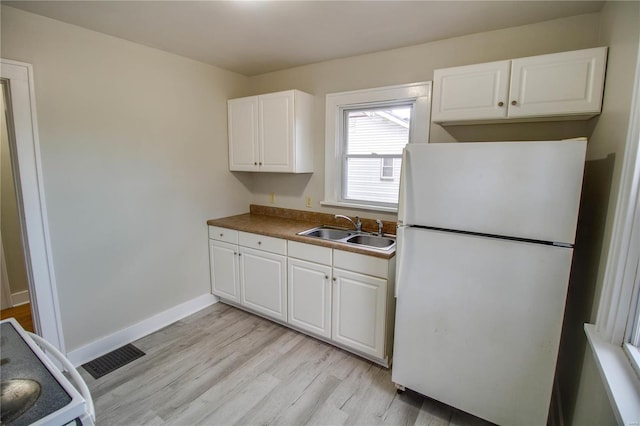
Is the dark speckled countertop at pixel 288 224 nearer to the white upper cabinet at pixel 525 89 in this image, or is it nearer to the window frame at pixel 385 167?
the window frame at pixel 385 167

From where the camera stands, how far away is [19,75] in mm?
1860

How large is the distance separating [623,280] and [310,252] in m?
1.76

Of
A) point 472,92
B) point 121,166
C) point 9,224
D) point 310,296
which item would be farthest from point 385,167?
point 9,224

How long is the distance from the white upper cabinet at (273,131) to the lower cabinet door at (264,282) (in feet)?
2.70

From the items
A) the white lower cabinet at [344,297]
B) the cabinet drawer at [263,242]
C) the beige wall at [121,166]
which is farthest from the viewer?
the cabinet drawer at [263,242]

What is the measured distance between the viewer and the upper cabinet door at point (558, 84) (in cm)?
161

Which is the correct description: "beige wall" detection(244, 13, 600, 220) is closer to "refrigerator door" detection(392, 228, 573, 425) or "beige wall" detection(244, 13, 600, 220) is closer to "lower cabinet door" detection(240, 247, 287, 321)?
"lower cabinet door" detection(240, 247, 287, 321)

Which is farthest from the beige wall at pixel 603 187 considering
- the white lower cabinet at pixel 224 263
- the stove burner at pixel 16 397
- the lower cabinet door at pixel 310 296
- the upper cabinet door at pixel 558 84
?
the white lower cabinet at pixel 224 263

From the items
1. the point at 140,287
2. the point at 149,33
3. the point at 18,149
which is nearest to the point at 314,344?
the point at 140,287

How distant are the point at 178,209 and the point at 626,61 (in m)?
3.06

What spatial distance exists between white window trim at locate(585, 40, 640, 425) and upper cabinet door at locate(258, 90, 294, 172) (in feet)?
7.21

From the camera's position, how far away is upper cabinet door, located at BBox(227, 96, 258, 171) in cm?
301

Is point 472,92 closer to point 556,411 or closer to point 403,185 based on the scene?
point 403,185

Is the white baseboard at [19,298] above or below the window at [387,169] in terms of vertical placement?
below
